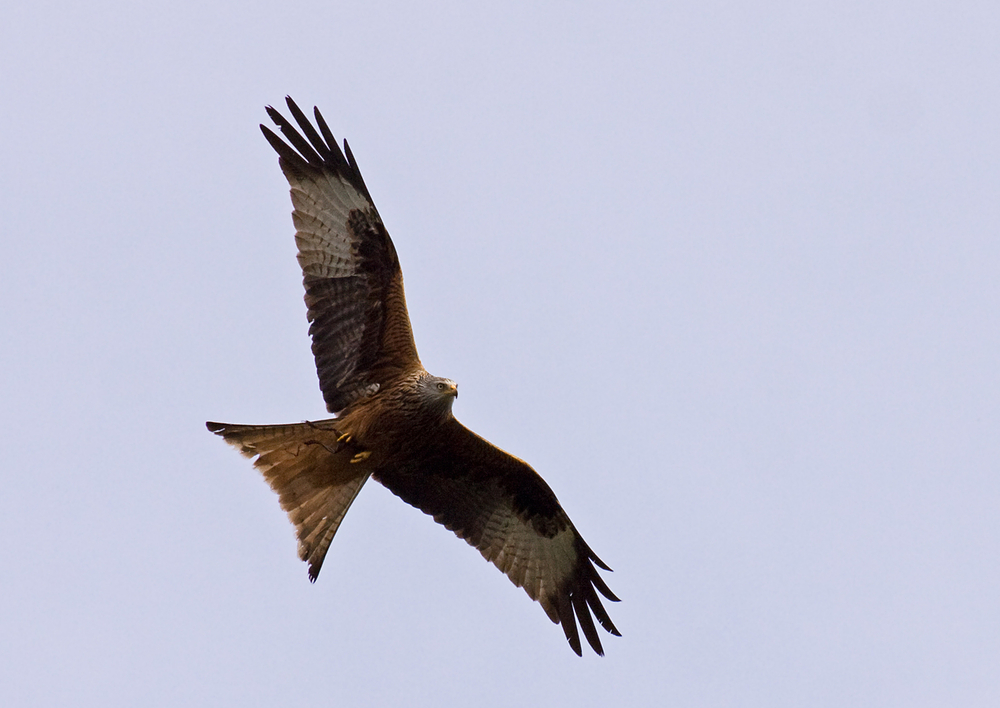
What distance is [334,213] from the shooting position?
32.1 ft

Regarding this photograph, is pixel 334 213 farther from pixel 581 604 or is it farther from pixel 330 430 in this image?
pixel 581 604

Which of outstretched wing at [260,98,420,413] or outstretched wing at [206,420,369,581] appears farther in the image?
outstretched wing at [260,98,420,413]

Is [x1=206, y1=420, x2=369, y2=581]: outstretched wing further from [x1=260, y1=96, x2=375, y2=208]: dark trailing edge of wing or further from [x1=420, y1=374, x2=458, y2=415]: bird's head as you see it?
[x1=260, y1=96, x2=375, y2=208]: dark trailing edge of wing

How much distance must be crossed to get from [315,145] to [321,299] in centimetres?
118

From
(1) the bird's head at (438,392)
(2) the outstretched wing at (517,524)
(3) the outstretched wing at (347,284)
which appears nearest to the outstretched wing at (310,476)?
(3) the outstretched wing at (347,284)

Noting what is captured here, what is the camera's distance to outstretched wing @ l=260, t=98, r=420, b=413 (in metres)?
9.61

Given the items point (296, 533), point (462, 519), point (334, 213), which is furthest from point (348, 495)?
point (334, 213)

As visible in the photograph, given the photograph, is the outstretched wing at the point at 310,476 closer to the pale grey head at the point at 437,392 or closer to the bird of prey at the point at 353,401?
the bird of prey at the point at 353,401

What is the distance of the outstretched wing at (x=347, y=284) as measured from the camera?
31.5 feet

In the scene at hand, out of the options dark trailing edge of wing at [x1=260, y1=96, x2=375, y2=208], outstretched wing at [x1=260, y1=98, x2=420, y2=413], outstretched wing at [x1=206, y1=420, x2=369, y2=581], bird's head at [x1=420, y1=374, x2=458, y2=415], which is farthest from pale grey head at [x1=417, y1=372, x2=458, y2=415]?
dark trailing edge of wing at [x1=260, y1=96, x2=375, y2=208]

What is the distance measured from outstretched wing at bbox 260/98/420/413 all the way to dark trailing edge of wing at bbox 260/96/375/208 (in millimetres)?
15

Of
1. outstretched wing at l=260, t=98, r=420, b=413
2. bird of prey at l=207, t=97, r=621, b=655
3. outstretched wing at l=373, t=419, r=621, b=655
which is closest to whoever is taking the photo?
bird of prey at l=207, t=97, r=621, b=655

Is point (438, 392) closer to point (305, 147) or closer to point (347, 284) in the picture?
point (347, 284)

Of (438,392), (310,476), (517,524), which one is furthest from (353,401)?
(517,524)
